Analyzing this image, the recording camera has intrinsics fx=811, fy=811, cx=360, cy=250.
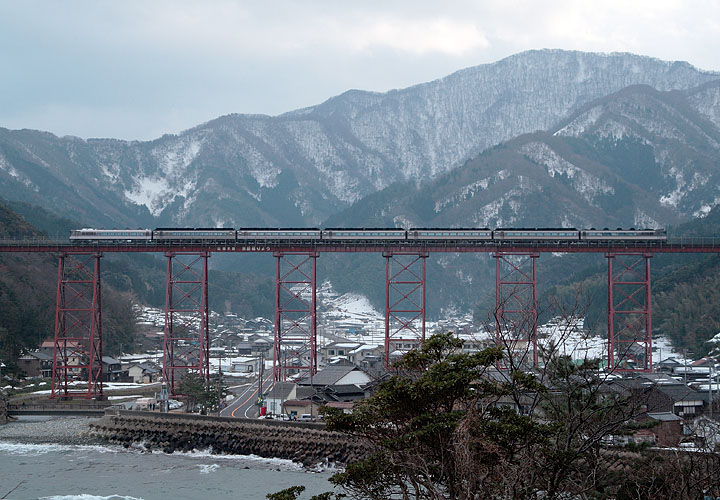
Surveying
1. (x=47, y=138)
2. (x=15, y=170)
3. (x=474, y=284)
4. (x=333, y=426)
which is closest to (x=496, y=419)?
(x=333, y=426)

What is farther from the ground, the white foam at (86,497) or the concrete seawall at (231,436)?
the concrete seawall at (231,436)

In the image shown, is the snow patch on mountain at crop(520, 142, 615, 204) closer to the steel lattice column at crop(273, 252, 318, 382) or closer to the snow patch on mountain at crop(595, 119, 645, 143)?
the snow patch on mountain at crop(595, 119, 645, 143)

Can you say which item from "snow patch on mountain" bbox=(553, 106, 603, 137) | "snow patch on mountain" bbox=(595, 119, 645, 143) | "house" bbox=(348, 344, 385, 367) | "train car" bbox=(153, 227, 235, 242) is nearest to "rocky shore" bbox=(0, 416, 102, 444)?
"train car" bbox=(153, 227, 235, 242)

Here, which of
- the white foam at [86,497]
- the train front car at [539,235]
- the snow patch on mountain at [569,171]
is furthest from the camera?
the snow patch on mountain at [569,171]

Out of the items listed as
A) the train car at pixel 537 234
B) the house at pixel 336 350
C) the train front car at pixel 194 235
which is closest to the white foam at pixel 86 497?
the train front car at pixel 194 235

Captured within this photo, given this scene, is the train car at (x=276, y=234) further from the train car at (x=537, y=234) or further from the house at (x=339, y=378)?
the train car at (x=537, y=234)
